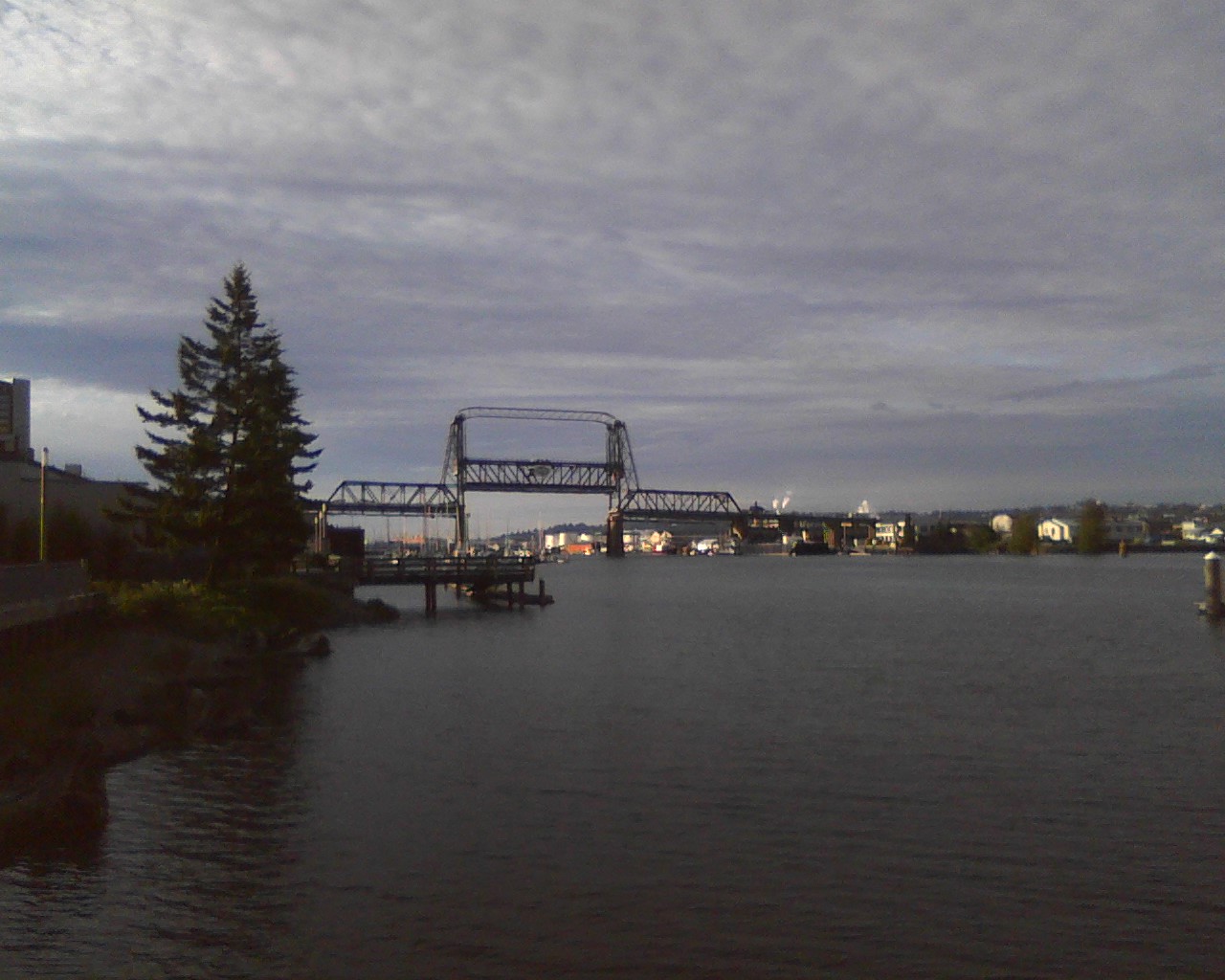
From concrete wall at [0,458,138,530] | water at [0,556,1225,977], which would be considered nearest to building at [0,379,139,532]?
concrete wall at [0,458,138,530]

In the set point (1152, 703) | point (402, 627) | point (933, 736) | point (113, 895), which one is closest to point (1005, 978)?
point (113, 895)

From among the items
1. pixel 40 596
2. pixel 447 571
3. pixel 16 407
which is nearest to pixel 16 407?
pixel 16 407

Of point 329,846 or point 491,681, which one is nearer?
point 329,846

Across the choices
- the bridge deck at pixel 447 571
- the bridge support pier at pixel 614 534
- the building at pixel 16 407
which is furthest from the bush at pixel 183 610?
the bridge support pier at pixel 614 534

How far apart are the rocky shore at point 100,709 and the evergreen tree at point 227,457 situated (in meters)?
6.80

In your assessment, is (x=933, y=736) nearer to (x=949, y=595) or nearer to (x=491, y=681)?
(x=491, y=681)

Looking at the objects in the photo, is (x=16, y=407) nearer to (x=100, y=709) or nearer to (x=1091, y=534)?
(x=100, y=709)

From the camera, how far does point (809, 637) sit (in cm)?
3850

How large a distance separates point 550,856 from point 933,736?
9.30 metres

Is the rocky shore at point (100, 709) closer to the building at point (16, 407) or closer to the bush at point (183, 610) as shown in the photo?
the bush at point (183, 610)

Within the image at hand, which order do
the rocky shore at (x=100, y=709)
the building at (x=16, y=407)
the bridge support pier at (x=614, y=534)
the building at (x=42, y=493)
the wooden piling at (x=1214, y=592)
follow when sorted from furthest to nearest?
the bridge support pier at (x=614, y=534) → the building at (x=16, y=407) → the wooden piling at (x=1214, y=592) → the building at (x=42, y=493) → the rocky shore at (x=100, y=709)

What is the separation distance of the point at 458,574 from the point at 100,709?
36.1 meters

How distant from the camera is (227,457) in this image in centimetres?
3669

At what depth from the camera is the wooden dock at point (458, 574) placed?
53500mm
